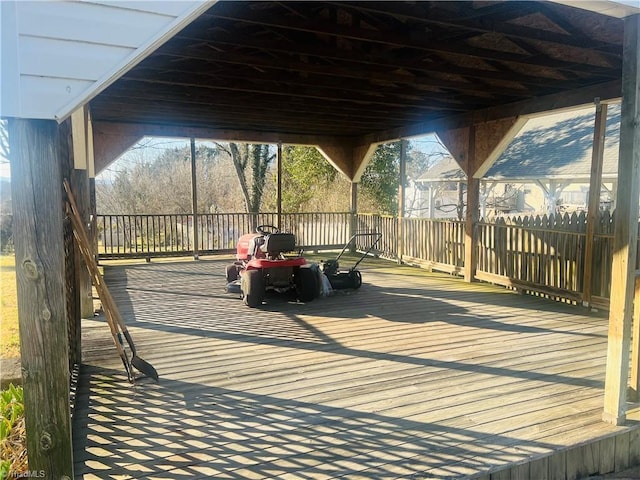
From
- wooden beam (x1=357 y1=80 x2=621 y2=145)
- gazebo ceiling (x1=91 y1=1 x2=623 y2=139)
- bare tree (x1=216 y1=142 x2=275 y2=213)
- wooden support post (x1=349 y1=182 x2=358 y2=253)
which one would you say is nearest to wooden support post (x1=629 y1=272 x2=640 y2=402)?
gazebo ceiling (x1=91 y1=1 x2=623 y2=139)

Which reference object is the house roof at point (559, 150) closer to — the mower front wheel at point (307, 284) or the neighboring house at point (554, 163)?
the neighboring house at point (554, 163)

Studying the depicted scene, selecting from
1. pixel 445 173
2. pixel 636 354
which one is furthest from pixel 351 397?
pixel 445 173

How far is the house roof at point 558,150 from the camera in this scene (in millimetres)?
11969

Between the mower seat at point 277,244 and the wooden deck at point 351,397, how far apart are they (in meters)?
0.80

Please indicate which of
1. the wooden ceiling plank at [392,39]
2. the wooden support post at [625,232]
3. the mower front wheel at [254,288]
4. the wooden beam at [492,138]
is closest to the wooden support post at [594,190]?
the wooden ceiling plank at [392,39]

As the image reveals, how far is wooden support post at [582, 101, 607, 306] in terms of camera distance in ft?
17.2

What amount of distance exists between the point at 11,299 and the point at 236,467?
5319 millimetres

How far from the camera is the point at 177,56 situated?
419 cm

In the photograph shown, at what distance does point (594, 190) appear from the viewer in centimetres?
532

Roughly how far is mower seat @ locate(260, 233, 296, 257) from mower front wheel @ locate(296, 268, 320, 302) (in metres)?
0.34

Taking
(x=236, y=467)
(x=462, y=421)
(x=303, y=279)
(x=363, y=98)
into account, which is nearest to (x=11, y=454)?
(x=236, y=467)

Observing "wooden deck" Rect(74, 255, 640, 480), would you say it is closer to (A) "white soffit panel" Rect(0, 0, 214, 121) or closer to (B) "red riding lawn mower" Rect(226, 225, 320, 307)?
(B) "red riding lawn mower" Rect(226, 225, 320, 307)

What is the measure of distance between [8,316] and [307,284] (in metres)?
3.67

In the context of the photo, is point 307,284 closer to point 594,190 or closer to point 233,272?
point 233,272
